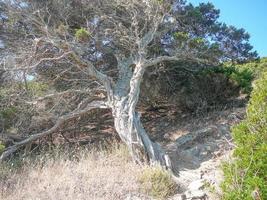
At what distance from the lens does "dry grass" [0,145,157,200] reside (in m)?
8.27

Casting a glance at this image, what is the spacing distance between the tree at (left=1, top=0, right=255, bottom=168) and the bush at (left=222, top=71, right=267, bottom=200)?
3.63 m

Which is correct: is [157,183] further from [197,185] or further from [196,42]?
[196,42]

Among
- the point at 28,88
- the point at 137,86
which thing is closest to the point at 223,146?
the point at 137,86

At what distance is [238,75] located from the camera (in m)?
12.9

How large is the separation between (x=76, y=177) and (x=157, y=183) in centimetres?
169

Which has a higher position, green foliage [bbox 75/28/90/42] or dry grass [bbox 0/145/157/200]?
green foliage [bbox 75/28/90/42]

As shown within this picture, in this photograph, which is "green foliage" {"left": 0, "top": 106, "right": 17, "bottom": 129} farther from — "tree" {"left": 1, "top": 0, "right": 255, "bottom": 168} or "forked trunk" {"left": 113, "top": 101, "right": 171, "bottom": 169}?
"forked trunk" {"left": 113, "top": 101, "right": 171, "bottom": 169}

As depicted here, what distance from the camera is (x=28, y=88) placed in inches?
457

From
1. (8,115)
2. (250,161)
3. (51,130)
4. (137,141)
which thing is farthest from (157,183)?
(8,115)

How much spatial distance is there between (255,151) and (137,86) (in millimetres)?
5399

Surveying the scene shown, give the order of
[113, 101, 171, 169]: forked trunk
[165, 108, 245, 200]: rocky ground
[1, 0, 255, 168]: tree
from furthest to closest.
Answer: [1, 0, 255, 168]: tree → [113, 101, 171, 169]: forked trunk → [165, 108, 245, 200]: rocky ground

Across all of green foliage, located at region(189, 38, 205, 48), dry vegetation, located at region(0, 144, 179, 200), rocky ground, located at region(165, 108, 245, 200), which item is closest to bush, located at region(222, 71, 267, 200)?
rocky ground, located at region(165, 108, 245, 200)

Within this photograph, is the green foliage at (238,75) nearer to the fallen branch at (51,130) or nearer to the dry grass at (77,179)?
the fallen branch at (51,130)

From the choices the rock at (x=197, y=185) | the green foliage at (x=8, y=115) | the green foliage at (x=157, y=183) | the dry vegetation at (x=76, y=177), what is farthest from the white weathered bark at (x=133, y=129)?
the green foliage at (x=8, y=115)
